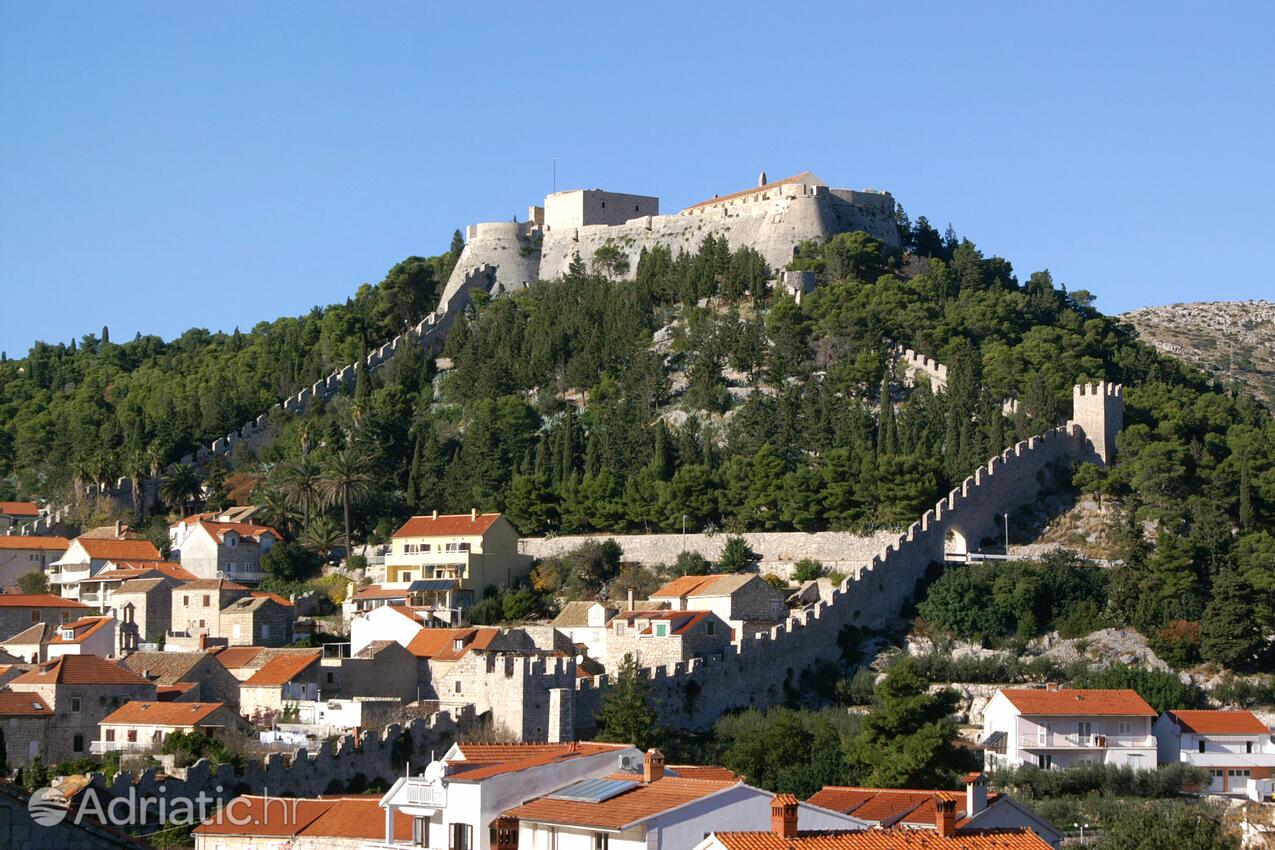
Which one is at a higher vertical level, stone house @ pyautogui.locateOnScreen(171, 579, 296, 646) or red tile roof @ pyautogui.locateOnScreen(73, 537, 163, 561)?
red tile roof @ pyautogui.locateOnScreen(73, 537, 163, 561)

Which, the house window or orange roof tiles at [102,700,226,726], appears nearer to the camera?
the house window

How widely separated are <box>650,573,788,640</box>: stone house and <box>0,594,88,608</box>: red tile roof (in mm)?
18514

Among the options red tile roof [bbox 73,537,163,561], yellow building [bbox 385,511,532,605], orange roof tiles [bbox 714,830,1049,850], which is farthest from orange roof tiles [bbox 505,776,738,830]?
red tile roof [bbox 73,537,163,561]

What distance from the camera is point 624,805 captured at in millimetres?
28031

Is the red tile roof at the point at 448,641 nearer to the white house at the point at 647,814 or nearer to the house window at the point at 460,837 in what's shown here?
the house window at the point at 460,837

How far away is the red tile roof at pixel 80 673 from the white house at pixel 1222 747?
24.6 meters

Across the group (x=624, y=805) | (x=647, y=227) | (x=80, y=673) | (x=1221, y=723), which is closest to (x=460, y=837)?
(x=624, y=805)

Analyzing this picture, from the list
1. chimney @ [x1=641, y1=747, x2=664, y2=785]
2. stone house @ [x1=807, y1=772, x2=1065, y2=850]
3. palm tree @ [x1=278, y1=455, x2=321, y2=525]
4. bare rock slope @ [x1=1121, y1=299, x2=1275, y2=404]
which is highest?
bare rock slope @ [x1=1121, y1=299, x2=1275, y2=404]

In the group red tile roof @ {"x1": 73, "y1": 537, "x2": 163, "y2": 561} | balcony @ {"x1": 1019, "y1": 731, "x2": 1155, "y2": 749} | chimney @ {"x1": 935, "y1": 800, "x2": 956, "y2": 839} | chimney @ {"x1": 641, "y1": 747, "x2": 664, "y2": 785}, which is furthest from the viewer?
red tile roof @ {"x1": 73, "y1": 537, "x2": 163, "y2": 561}

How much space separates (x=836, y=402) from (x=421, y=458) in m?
15.6

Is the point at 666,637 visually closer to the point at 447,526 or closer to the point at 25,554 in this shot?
the point at 447,526

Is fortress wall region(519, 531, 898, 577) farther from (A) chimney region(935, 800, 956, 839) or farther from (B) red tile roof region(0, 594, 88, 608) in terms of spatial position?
(A) chimney region(935, 800, 956, 839)

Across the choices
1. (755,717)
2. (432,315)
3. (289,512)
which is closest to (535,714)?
(755,717)

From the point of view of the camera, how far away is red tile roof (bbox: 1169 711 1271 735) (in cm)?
4772
